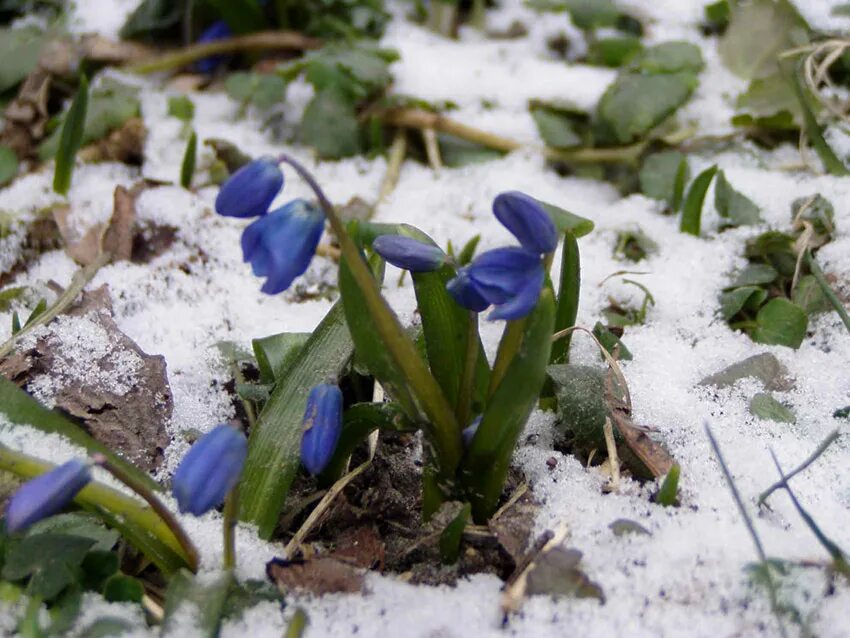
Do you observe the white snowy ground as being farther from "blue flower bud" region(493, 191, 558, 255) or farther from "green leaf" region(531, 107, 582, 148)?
"blue flower bud" region(493, 191, 558, 255)

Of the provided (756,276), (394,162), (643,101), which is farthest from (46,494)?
(643,101)

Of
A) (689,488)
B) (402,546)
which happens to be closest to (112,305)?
(402,546)

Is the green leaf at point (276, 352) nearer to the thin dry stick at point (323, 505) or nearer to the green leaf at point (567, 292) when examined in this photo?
the thin dry stick at point (323, 505)

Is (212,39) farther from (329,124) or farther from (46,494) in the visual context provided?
(46,494)

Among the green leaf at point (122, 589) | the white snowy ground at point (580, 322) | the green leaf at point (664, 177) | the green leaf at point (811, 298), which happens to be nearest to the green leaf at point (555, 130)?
→ the white snowy ground at point (580, 322)

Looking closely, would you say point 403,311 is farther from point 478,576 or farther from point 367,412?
point 478,576

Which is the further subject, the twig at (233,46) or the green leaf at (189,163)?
the twig at (233,46)
